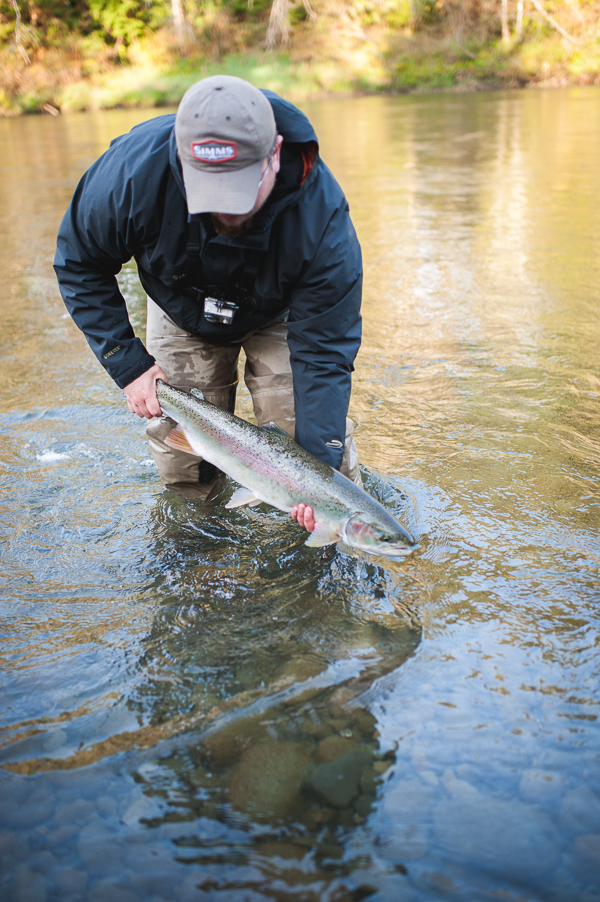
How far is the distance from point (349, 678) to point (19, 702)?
123cm

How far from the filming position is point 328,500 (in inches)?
111

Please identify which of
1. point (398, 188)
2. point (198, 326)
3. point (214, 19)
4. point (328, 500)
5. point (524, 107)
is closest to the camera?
point (328, 500)

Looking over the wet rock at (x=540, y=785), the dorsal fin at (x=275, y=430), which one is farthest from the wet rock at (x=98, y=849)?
the dorsal fin at (x=275, y=430)

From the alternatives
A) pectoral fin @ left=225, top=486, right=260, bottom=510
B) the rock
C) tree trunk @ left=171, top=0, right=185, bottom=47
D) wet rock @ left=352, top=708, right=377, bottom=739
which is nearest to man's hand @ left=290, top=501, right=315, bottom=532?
pectoral fin @ left=225, top=486, right=260, bottom=510

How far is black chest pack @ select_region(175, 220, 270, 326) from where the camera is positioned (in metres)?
2.81

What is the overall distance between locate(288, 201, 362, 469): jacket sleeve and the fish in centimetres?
14

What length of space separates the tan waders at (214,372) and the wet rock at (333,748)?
1.36m

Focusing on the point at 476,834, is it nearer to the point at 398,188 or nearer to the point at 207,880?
the point at 207,880

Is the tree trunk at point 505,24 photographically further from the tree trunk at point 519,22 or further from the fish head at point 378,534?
the fish head at point 378,534

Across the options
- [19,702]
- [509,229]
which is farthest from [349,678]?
[509,229]

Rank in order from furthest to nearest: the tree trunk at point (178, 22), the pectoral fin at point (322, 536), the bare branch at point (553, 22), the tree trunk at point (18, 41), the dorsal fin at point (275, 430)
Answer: the tree trunk at point (178, 22), the tree trunk at point (18, 41), the bare branch at point (553, 22), the dorsal fin at point (275, 430), the pectoral fin at point (322, 536)

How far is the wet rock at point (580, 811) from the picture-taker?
205 cm

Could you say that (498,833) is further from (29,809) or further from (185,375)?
(185,375)

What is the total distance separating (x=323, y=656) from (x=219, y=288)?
1609 mm
